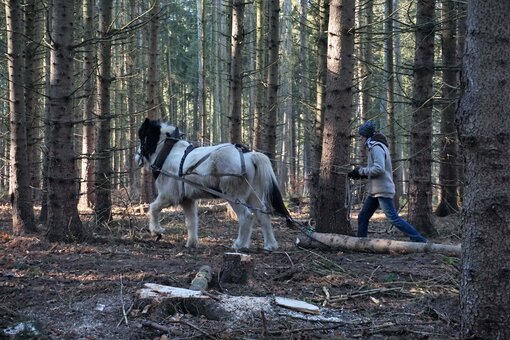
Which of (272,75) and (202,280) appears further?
(272,75)

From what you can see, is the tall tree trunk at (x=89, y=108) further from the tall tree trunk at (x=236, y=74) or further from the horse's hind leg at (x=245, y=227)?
the horse's hind leg at (x=245, y=227)

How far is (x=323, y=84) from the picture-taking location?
13.1 meters

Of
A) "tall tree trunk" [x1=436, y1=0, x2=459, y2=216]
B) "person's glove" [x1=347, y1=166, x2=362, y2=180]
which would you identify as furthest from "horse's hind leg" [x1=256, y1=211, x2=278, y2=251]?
"tall tree trunk" [x1=436, y1=0, x2=459, y2=216]

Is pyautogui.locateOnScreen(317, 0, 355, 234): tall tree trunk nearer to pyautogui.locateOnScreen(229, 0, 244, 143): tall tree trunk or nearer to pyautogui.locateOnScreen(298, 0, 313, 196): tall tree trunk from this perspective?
pyautogui.locateOnScreen(298, 0, 313, 196): tall tree trunk

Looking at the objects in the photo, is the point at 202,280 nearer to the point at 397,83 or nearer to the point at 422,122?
the point at 422,122

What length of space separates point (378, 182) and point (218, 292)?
4056 millimetres

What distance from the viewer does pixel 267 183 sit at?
841 centimetres

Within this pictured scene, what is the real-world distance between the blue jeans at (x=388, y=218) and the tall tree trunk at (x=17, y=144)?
546 centimetres

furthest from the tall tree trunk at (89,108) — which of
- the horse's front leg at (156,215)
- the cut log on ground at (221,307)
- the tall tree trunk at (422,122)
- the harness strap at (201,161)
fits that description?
the cut log on ground at (221,307)

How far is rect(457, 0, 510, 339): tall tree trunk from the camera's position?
325 centimetres

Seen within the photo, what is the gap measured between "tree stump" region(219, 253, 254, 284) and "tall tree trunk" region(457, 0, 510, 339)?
2.44 meters

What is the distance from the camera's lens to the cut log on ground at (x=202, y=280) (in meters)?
4.84

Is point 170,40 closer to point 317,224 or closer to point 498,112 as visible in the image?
point 317,224

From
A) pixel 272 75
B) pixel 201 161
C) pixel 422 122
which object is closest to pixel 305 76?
pixel 272 75
